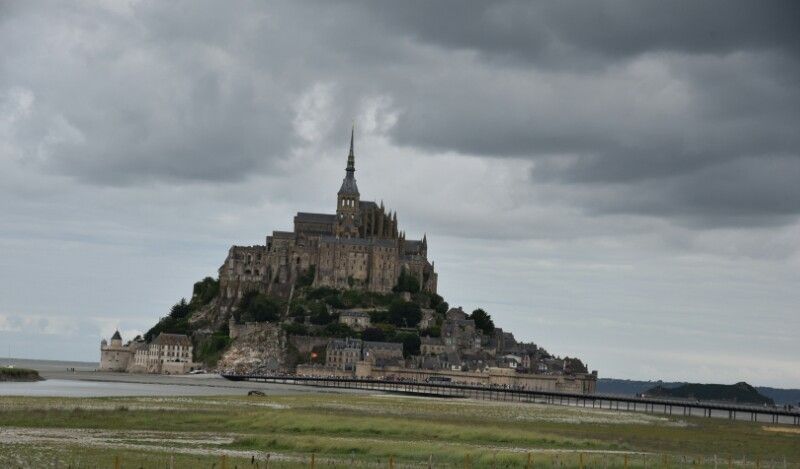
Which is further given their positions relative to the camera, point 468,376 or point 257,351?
point 257,351

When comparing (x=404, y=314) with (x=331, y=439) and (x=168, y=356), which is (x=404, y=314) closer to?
(x=168, y=356)

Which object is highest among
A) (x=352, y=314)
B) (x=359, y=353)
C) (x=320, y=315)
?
(x=352, y=314)

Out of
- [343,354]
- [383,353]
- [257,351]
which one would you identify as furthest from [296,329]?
[383,353]

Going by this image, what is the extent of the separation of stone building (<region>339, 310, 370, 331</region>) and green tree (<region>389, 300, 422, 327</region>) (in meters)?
4.08

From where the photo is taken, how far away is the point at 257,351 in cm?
19138

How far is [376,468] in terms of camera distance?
44500 millimetres

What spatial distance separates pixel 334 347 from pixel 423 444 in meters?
130

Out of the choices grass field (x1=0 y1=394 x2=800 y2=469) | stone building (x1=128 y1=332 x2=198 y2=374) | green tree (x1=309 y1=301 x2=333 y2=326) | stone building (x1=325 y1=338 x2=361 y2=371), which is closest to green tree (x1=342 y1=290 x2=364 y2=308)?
green tree (x1=309 y1=301 x2=333 y2=326)

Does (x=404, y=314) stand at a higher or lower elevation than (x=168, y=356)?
higher

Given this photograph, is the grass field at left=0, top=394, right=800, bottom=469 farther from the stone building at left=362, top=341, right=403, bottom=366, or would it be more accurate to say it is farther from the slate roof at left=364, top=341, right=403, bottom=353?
the slate roof at left=364, top=341, right=403, bottom=353

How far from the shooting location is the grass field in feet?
154

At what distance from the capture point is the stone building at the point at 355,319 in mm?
193125

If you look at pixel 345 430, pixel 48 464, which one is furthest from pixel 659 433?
pixel 48 464

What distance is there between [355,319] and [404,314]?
7.82 meters
